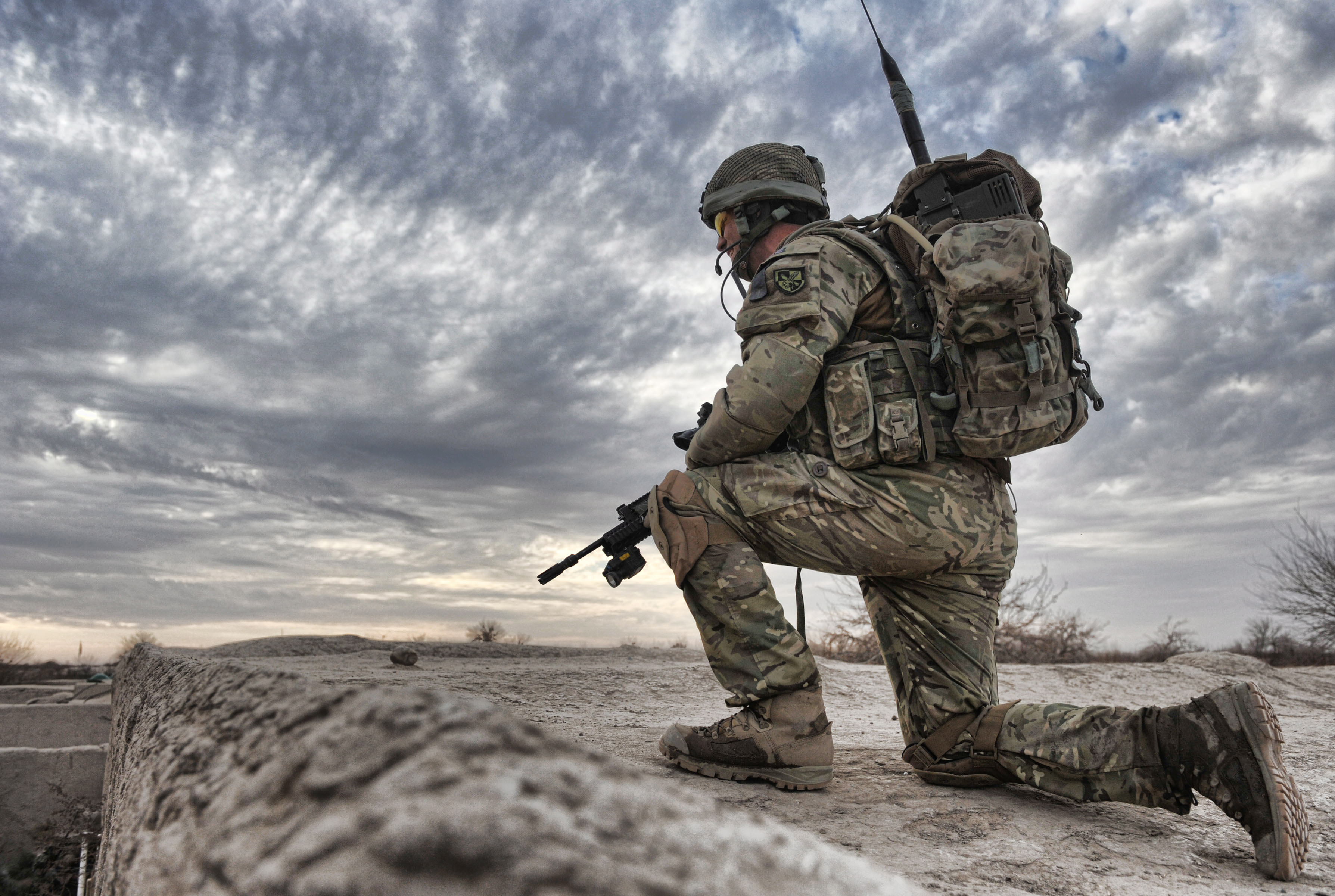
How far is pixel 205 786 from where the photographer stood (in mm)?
844

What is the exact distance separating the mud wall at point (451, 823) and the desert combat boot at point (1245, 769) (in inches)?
66.7

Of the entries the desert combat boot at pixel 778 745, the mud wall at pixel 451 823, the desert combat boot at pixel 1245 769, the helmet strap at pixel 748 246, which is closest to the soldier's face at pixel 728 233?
the helmet strap at pixel 748 246

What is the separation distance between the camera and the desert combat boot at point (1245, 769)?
1749 mm

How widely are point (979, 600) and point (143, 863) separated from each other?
2.37m

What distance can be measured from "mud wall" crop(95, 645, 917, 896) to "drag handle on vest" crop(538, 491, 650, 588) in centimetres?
208

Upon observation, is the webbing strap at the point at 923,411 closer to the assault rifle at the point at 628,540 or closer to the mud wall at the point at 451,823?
the assault rifle at the point at 628,540

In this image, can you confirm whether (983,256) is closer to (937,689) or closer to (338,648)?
(937,689)

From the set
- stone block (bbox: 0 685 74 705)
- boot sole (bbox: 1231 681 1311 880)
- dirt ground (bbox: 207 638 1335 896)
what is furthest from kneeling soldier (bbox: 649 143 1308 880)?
stone block (bbox: 0 685 74 705)

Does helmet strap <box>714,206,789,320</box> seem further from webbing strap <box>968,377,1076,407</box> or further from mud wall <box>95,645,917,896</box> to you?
mud wall <box>95,645,917,896</box>

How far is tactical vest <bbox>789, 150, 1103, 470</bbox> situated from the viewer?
2.39 m

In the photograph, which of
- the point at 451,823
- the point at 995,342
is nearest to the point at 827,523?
the point at 995,342

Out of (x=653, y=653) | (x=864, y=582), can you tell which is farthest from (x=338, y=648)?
(x=864, y=582)

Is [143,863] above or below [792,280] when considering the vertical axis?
below

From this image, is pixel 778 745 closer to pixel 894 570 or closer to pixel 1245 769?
pixel 894 570
